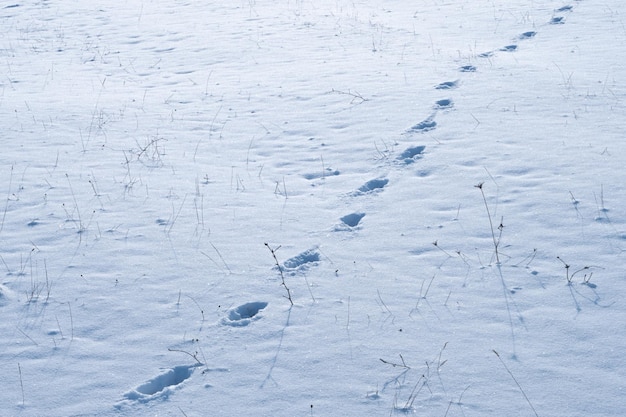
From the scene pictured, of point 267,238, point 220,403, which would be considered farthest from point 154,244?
point 220,403

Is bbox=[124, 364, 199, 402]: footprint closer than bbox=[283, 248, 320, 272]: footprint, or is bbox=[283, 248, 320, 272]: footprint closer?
bbox=[124, 364, 199, 402]: footprint

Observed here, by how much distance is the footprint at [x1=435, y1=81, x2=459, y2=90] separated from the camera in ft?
30.7

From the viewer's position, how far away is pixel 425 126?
807cm

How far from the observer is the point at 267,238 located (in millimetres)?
5773

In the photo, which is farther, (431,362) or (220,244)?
(220,244)

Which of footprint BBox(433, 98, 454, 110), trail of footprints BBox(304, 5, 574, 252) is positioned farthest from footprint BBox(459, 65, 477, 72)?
footprint BBox(433, 98, 454, 110)

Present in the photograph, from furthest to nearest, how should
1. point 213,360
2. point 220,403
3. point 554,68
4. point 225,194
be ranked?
point 554,68 < point 225,194 < point 213,360 < point 220,403

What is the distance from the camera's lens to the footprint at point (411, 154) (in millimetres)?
7164

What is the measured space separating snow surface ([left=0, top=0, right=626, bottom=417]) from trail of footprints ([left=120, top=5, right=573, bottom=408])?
18 millimetres

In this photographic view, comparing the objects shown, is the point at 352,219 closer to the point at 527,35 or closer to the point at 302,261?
the point at 302,261

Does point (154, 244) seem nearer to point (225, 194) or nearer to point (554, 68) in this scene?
point (225, 194)

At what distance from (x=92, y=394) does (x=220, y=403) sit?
0.82m

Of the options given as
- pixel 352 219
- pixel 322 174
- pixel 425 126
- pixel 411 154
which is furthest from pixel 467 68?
pixel 352 219

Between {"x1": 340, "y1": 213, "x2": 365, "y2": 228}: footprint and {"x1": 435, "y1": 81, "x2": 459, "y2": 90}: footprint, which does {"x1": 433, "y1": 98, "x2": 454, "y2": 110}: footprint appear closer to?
{"x1": 435, "y1": 81, "x2": 459, "y2": 90}: footprint
